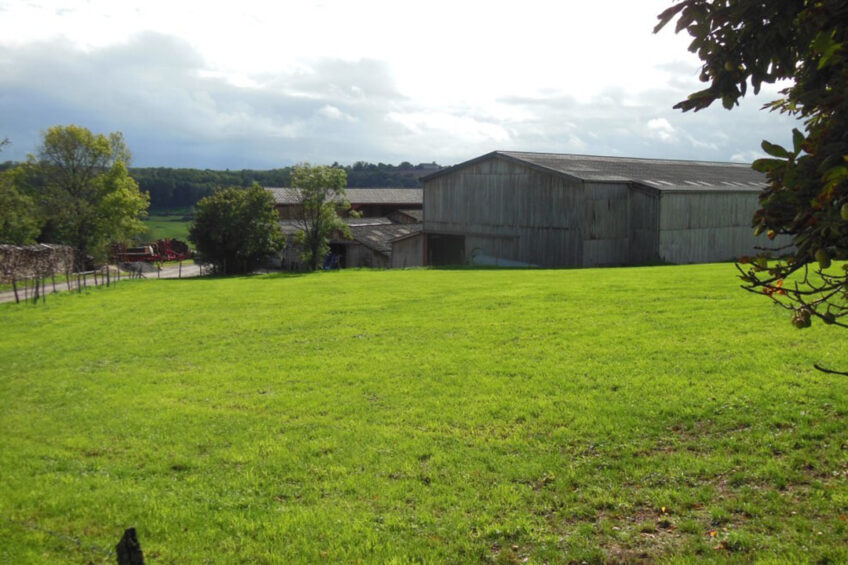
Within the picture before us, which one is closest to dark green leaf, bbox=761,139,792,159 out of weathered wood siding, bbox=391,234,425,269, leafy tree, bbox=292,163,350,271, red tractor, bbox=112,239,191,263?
leafy tree, bbox=292,163,350,271

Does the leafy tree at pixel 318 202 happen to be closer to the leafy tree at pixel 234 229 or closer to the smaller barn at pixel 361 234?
the smaller barn at pixel 361 234

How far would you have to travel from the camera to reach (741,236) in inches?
1774

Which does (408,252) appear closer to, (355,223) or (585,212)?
(585,212)

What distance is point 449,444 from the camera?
344 inches

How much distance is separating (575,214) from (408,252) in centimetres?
1704

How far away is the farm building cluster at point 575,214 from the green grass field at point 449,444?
2330 cm

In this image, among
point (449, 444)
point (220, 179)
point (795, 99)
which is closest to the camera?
point (795, 99)

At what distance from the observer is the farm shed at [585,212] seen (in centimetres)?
3966

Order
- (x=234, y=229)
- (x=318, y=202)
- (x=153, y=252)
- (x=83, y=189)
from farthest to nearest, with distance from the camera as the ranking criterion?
(x=153, y=252), (x=83, y=189), (x=234, y=229), (x=318, y=202)

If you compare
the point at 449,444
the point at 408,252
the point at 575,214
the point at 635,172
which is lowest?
the point at 449,444

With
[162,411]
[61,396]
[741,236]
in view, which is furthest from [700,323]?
[741,236]

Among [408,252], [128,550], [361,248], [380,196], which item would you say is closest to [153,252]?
[361,248]

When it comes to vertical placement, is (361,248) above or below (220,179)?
below

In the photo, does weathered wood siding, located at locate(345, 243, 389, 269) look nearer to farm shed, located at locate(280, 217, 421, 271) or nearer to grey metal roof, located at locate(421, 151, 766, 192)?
farm shed, located at locate(280, 217, 421, 271)
